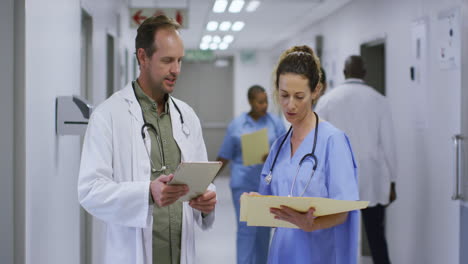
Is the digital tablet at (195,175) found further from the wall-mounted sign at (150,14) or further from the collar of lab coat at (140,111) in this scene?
the wall-mounted sign at (150,14)

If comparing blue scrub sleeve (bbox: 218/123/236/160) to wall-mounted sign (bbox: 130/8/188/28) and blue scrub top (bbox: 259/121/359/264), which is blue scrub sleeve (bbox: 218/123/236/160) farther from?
blue scrub top (bbox: 259/121/359/264)

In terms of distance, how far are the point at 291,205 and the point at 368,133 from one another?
262 centimetres

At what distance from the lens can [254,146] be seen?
4.45 m

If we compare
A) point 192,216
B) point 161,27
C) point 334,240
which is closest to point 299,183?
point 334,240

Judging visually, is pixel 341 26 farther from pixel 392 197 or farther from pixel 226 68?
pixel 226 68

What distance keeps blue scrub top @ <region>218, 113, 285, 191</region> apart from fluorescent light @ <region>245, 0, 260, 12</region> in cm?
227

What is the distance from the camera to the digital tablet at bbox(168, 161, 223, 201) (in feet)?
5.45

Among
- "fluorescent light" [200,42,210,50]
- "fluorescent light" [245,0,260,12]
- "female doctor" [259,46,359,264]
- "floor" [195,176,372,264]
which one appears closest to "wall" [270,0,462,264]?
"floor" [195,176,372,264]

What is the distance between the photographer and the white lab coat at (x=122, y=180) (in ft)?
5.87

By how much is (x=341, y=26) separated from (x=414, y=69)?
2.53 metres

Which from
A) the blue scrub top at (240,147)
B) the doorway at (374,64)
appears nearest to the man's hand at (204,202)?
→ the blue scrub top at (240,147)

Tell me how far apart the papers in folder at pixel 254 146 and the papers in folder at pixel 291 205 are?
2.57 meters

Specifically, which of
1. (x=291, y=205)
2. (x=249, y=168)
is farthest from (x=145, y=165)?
(x=249, y=168)
